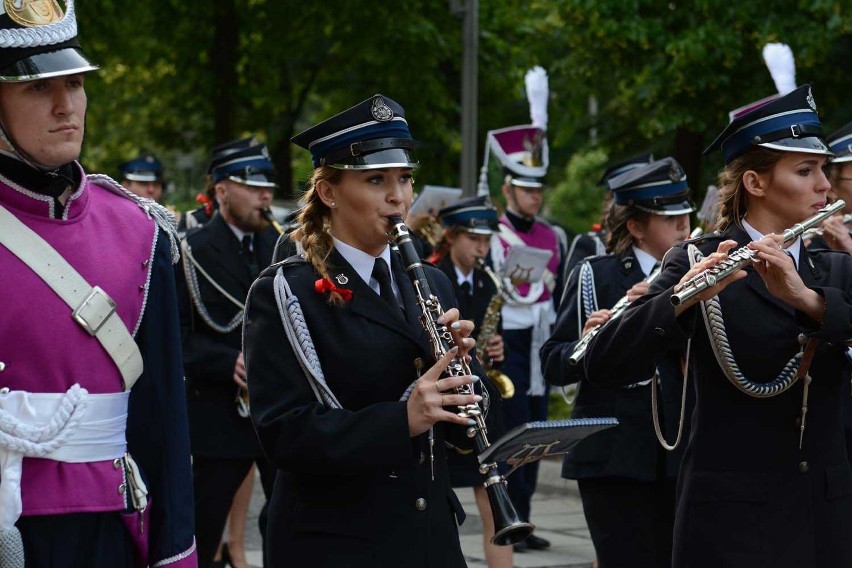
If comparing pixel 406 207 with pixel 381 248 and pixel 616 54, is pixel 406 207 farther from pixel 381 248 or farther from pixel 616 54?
pixel 616 54

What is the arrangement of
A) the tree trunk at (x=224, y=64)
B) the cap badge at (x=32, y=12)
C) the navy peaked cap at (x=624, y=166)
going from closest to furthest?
the cap badge at (x=32, y=12), the navy peaked cap at (x=624, y=166), the tree trunk at (x=224, y=64)

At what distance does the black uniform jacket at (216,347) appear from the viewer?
25.9 ft

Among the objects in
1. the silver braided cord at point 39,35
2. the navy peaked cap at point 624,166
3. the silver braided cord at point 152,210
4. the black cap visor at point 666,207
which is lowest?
the black cap visor at point 666,207

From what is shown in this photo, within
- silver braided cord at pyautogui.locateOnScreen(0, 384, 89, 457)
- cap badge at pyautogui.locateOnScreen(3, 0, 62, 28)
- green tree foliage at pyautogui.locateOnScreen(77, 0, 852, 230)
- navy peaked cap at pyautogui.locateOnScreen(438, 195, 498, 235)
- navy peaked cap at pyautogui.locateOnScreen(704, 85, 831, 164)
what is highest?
green tree foliage at pyautogui.locateOnScreen(77, 0, 852, 230)

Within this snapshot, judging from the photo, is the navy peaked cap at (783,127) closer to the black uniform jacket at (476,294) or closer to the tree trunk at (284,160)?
the black uniform jacket at (476,294)

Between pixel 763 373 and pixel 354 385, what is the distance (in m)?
1.30

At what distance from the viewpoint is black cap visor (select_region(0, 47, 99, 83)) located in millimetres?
3648

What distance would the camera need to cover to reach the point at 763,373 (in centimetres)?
484

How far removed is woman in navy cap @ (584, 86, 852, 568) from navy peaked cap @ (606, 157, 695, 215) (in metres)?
1.78

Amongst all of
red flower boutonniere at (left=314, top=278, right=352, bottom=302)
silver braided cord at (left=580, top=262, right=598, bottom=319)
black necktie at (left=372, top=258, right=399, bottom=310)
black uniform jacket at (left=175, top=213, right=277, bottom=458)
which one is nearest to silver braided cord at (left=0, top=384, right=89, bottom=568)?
red flower boutonniere at (left=314, top=278, right=352, bottom=302)

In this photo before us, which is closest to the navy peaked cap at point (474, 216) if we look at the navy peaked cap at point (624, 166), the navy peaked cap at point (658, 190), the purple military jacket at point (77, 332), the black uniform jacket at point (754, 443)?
the navy peaked cap at point (624, 166)

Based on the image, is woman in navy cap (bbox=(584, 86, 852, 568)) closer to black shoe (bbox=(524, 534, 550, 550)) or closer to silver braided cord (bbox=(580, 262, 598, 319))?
silver braided cord (bbox=(580, 262, 598, 319))

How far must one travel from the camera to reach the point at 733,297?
491 centimetres

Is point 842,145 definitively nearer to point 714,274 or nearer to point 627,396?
point 627,396
